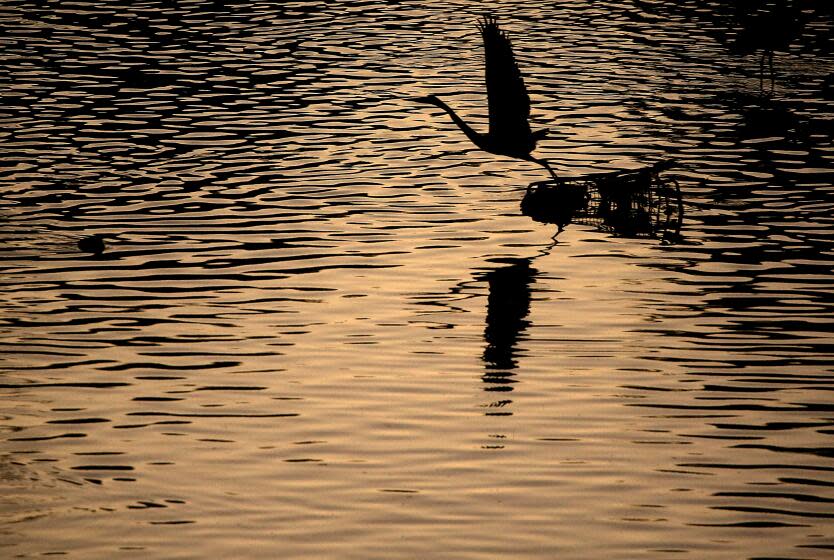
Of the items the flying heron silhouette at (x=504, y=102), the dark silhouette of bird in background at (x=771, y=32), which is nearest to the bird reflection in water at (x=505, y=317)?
the flying heron silhouette at (x=504, y=102)

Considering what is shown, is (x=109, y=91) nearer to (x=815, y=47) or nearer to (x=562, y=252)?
(x=562, y=252)

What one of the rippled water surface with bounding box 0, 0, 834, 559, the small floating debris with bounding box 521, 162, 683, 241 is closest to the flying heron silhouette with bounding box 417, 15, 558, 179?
the small floating debris with bounding box 521, 162, 683, 241

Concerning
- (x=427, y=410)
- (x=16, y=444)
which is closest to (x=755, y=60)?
(x=427, y=410)

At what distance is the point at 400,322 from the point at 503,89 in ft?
13.3

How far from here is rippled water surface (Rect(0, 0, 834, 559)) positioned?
10.0 meters

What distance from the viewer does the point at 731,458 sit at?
11008mm

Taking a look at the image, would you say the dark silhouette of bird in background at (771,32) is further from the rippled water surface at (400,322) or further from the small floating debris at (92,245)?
the small floating debris at (92,245)

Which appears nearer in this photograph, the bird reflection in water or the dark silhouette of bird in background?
the bird reflection in water

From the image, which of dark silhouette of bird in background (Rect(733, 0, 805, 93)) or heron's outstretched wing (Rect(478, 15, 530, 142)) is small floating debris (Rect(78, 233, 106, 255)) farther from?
dark silhouette of bird in background (Rect(733, 0, 805, 93))

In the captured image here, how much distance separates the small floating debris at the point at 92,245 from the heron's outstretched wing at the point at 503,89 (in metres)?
5.33

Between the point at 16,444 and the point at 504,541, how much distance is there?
4403mm

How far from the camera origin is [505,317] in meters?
14.9

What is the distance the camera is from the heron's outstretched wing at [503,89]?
17016 millimetres

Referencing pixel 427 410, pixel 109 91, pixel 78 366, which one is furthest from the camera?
pixel 109 91
